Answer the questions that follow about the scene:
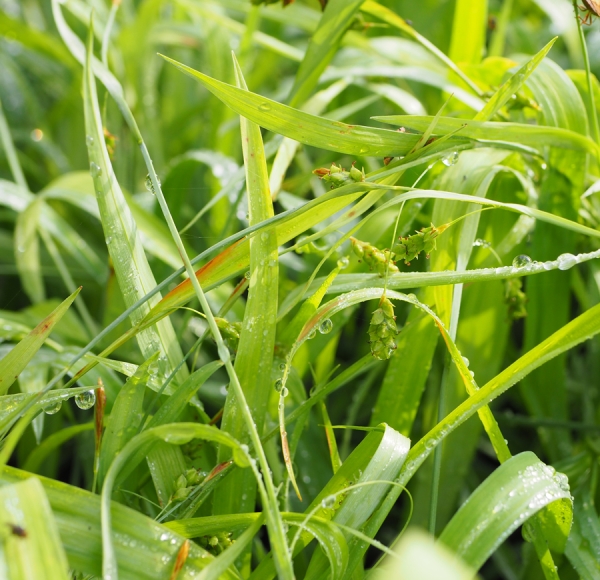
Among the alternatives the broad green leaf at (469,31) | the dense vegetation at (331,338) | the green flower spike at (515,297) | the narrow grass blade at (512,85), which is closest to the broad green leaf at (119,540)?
the dense vegetation at (331,338)

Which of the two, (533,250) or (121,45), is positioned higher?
(121,45)

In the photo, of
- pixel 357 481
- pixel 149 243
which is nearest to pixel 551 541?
pixel 357 481

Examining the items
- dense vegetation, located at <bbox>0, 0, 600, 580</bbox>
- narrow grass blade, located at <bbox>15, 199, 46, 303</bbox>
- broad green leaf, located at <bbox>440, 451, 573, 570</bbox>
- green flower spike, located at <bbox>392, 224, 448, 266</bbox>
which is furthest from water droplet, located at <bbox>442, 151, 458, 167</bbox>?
narrow grass blade, located at <bbox>15, 199, 46, 303</bbox>

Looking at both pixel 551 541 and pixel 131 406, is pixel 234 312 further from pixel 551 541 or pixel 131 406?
pixel 551 541

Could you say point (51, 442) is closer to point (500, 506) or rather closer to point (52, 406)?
point (52, 406)

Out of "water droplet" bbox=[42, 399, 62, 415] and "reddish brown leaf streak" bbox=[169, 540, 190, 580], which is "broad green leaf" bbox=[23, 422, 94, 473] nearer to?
"water droplet" bbox=[42, 399, 62, 415]

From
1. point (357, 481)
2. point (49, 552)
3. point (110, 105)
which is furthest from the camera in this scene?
point (110, 105)

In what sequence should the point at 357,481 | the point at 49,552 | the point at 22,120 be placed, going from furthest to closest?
the point at 22,120 < the point at 357,481 < the point at 49,552
